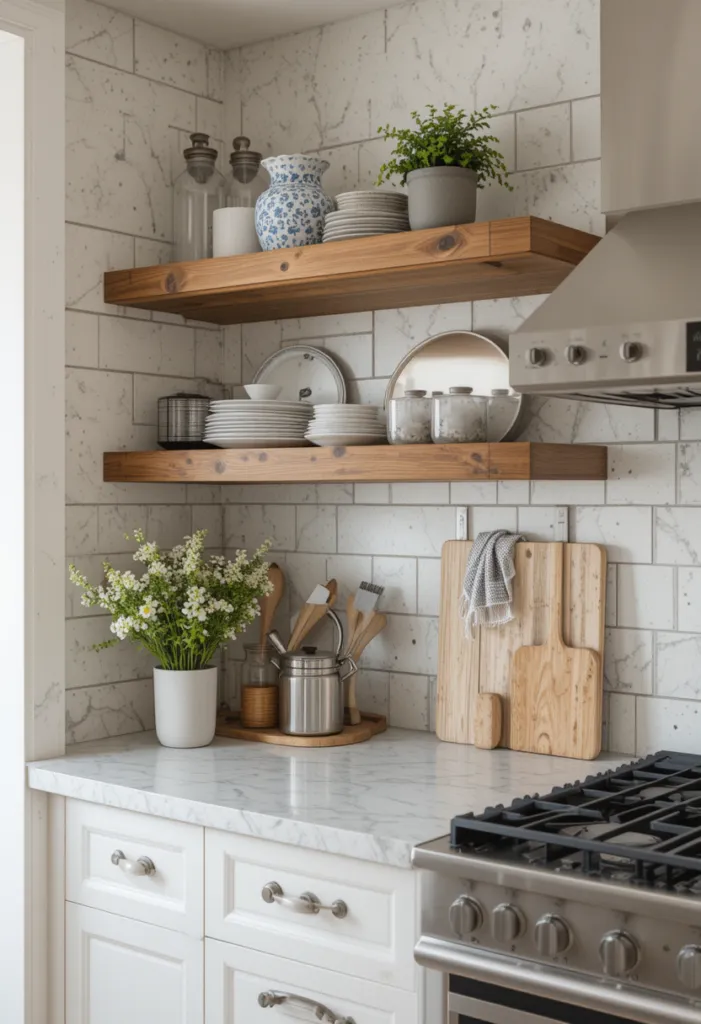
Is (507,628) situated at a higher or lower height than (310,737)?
higher

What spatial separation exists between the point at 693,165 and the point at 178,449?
140 cm

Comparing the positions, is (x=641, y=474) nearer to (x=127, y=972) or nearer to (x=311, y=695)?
(x=311, y=695)

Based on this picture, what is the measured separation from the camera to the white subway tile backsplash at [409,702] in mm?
2883

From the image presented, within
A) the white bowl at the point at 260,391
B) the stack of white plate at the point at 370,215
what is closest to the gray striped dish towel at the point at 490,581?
the white bowl at the point at 260,391

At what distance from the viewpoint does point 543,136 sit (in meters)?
2.68

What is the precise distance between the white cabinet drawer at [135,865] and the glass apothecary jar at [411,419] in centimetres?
89

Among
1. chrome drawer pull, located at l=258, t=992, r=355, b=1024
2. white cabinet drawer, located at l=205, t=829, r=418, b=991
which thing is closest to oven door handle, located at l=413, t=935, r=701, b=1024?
white cabinet drawer, located at l=205, t=829, r=418, b=991

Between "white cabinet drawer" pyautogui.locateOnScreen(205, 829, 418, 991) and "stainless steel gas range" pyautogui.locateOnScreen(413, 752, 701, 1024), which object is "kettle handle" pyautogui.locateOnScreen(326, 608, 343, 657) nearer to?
"white cabinet drawer" pyautogui.locateOnScreen(205, 829, 418, 991)

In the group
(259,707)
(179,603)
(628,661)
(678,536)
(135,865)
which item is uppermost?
(678,536)

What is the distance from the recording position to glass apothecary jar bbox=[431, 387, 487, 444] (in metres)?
2.46

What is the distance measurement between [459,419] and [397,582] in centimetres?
60

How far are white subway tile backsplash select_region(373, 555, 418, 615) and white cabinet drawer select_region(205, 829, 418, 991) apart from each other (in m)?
0.83

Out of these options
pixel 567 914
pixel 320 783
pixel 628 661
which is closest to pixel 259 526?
pixel 320 783

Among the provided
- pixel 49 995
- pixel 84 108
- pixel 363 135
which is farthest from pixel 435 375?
pixel 49 995
